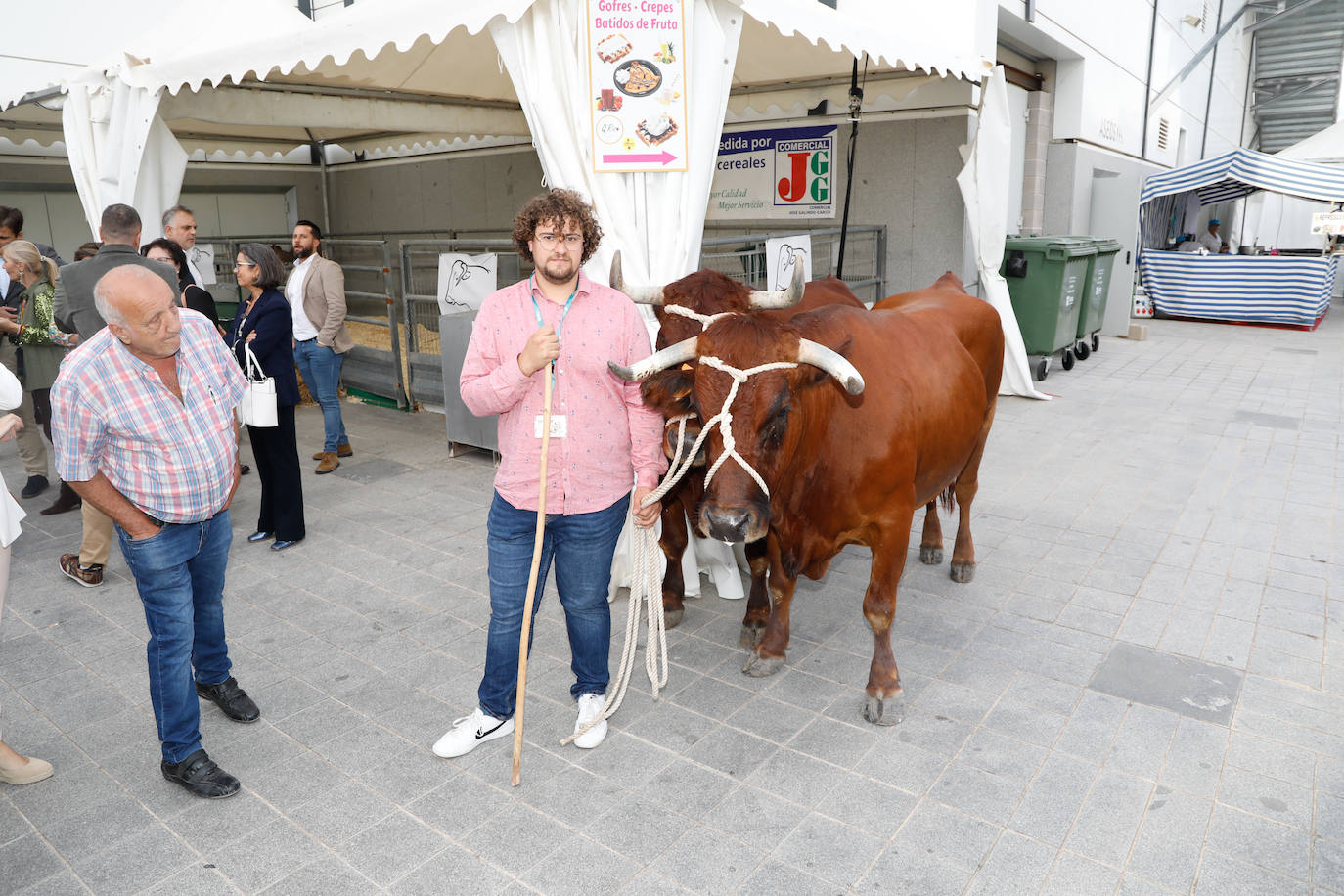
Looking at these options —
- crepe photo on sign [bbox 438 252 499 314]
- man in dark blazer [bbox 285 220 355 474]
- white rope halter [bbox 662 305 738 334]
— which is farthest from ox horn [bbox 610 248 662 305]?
crepe photo on sign [bbox 438 252 499 314]

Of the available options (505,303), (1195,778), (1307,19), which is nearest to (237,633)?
(505,303)

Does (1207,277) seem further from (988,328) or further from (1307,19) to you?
(1307,19)

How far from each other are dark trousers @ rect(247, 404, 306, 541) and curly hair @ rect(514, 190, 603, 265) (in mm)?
2858

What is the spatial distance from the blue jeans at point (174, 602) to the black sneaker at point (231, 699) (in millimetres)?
379

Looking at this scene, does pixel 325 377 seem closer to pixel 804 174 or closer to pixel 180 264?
pixel 180 264

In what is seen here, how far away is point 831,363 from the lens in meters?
2.93

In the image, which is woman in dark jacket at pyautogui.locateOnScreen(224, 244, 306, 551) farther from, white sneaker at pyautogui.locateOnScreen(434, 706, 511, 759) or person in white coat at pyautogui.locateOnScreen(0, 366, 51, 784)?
white sneaker at pyautogui.locateOnScreen(434, 706, 511, 759)

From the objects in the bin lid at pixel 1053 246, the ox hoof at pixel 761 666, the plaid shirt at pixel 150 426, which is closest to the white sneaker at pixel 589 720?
the ox hoof at pixel 761 666

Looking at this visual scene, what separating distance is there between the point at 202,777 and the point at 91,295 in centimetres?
288

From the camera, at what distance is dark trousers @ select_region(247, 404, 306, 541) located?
5.15 meters

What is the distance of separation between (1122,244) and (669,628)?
1175cm

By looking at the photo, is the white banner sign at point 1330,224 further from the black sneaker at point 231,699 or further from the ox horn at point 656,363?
the black sneaker at point 231,699

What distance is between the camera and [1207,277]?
14617 millimetres

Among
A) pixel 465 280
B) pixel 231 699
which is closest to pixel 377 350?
pixel 465 280
